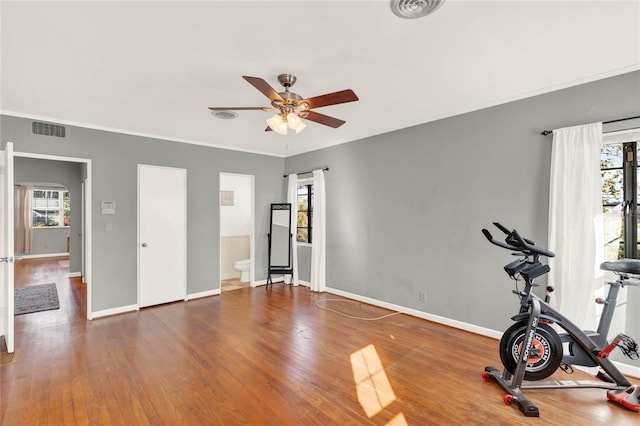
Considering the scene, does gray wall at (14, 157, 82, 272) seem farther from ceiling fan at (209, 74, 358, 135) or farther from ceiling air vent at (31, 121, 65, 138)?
ceiling fan at (209, 74, 358, 135)

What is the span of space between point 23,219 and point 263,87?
11313 mm

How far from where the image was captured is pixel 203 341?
3521mm

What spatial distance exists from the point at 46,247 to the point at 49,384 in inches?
386

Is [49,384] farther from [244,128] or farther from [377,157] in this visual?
[377,157]

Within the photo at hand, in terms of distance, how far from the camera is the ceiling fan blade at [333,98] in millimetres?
2363

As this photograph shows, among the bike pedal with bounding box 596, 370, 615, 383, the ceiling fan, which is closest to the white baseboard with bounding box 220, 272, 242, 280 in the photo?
the ceiling fan

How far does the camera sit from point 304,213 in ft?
20.6

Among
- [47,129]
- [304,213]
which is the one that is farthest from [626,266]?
[47,129]

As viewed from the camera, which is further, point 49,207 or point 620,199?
point 49,207

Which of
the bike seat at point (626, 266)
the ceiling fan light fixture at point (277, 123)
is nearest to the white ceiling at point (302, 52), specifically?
the ceiling fan light fixture at point (277, 123)

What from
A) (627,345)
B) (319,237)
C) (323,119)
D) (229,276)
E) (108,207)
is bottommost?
(229,276)

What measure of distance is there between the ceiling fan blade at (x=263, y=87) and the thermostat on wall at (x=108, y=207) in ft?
11.2

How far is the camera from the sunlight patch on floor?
2.36 meters

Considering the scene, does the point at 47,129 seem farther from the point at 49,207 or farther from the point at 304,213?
the point at 49,207
